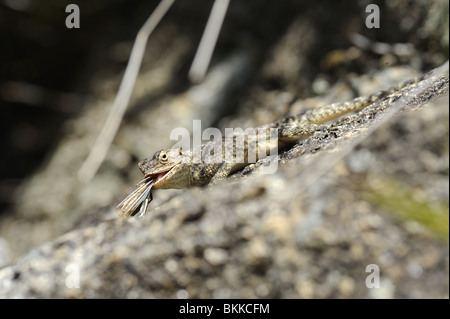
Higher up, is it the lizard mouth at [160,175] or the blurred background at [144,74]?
the blurred background at [144,74]

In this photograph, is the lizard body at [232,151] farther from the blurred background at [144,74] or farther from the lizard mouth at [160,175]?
the blurred background at [144,74]

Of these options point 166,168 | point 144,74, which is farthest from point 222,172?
point 144,74

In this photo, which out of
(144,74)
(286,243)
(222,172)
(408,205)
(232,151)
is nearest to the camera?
(408,205)

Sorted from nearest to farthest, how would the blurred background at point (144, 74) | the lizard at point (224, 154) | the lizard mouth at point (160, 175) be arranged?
the lizard at point (224, 154)
the lizard mouth at point (160, 175)
the blurred background at point (144, 74)

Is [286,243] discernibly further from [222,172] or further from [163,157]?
[163,157]

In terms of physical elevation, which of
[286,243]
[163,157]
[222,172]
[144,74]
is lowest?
[286,243]

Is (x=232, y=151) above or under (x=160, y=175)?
above

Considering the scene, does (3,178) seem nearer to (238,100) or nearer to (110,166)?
(110,166)

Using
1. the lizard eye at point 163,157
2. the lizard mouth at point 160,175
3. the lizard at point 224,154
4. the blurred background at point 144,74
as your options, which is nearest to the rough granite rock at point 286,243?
the lizard at point 224,154
